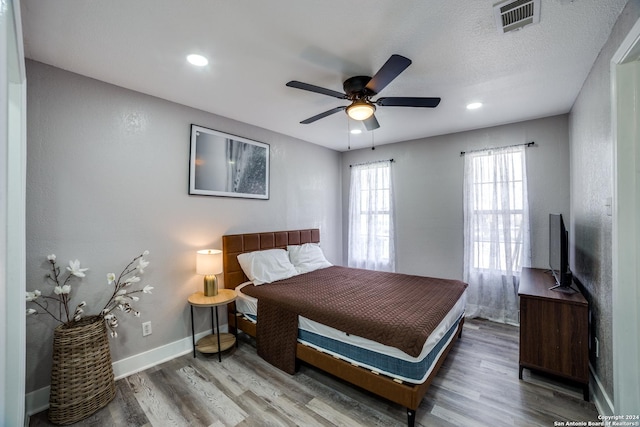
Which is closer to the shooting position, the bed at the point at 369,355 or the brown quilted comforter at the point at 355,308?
the bed at the point at 369,355

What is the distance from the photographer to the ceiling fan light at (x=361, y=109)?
2.22m

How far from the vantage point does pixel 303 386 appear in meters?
2.27

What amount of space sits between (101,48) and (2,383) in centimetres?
206

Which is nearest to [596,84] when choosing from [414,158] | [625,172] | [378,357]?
[625,172]

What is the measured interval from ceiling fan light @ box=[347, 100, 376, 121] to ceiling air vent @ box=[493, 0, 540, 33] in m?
0.93

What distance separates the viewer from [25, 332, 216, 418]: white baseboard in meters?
2.00

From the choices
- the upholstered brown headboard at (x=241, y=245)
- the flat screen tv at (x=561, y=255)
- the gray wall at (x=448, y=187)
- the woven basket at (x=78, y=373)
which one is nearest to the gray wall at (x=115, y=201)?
the upholstered brown headboard at (x=241, y=245)

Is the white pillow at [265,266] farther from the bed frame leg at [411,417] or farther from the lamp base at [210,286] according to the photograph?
the bed frame leg at [411,417]

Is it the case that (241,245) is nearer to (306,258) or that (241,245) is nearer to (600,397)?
(306,258)

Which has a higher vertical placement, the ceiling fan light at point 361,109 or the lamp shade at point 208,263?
the ceiling fan light at point 361,109

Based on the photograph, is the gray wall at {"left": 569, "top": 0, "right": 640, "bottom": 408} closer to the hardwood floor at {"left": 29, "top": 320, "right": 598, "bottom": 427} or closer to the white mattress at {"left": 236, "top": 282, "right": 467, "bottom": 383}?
the hardwood floor at {"left": 29, "top": 320, "right": 598, "bottom": 427}

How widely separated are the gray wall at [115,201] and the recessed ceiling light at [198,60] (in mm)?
879

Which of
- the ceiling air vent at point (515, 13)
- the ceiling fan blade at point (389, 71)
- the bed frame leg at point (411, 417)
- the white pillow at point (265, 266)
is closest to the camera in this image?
the ceiling air vent at point (515, 13)

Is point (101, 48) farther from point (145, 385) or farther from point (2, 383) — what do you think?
point (145, 385)
